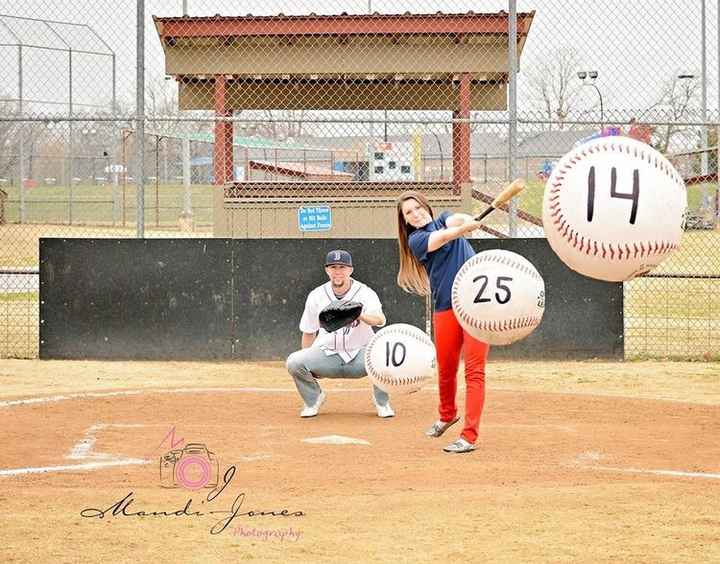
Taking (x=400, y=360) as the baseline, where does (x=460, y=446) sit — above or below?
below

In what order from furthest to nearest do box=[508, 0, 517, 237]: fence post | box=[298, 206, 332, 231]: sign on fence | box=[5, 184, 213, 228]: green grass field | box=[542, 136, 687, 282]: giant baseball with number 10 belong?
box=[5, 184, 213, 228]: green grass field → box=[298, 206, 332, 231]: sign on fence → box=[508, 0, 517, 237]: fence post → box=[542, 136, 687, 282]: giant baseball with number 10

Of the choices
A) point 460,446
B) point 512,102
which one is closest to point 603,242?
point 460,446

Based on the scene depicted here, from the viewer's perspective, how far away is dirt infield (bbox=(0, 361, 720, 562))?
5.62 m

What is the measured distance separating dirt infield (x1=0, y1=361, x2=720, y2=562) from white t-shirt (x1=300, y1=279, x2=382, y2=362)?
1.84 feet

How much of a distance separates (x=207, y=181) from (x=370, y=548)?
43.0 metres

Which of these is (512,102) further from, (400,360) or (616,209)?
(616,209)

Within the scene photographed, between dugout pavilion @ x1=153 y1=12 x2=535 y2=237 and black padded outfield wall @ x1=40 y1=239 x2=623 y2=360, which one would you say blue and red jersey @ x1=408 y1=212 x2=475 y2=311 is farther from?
dugout pavilion @ x1=153 y1=12 x2=535 y2=237

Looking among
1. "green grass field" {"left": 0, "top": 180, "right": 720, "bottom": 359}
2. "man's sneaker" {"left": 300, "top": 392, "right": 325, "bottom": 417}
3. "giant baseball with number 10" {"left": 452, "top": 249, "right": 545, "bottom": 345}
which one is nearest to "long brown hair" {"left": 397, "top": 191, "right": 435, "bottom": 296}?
"giant baseball with number 10" {"left": 452, "top": 249, "right": 545, "bottom": 345}

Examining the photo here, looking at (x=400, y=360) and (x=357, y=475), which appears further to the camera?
(x=400, y=360)

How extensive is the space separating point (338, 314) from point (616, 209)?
11.7 feet

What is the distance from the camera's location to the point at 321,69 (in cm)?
1731

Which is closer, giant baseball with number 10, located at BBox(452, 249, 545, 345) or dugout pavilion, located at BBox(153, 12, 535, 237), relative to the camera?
giant baseball with number 10, located at BBox(452, 249, 545, 345)

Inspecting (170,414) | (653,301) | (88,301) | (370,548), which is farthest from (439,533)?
(653,301)

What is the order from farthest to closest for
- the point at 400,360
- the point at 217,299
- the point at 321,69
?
the point at 321,69
the point at 217,299
the point at 400,360
